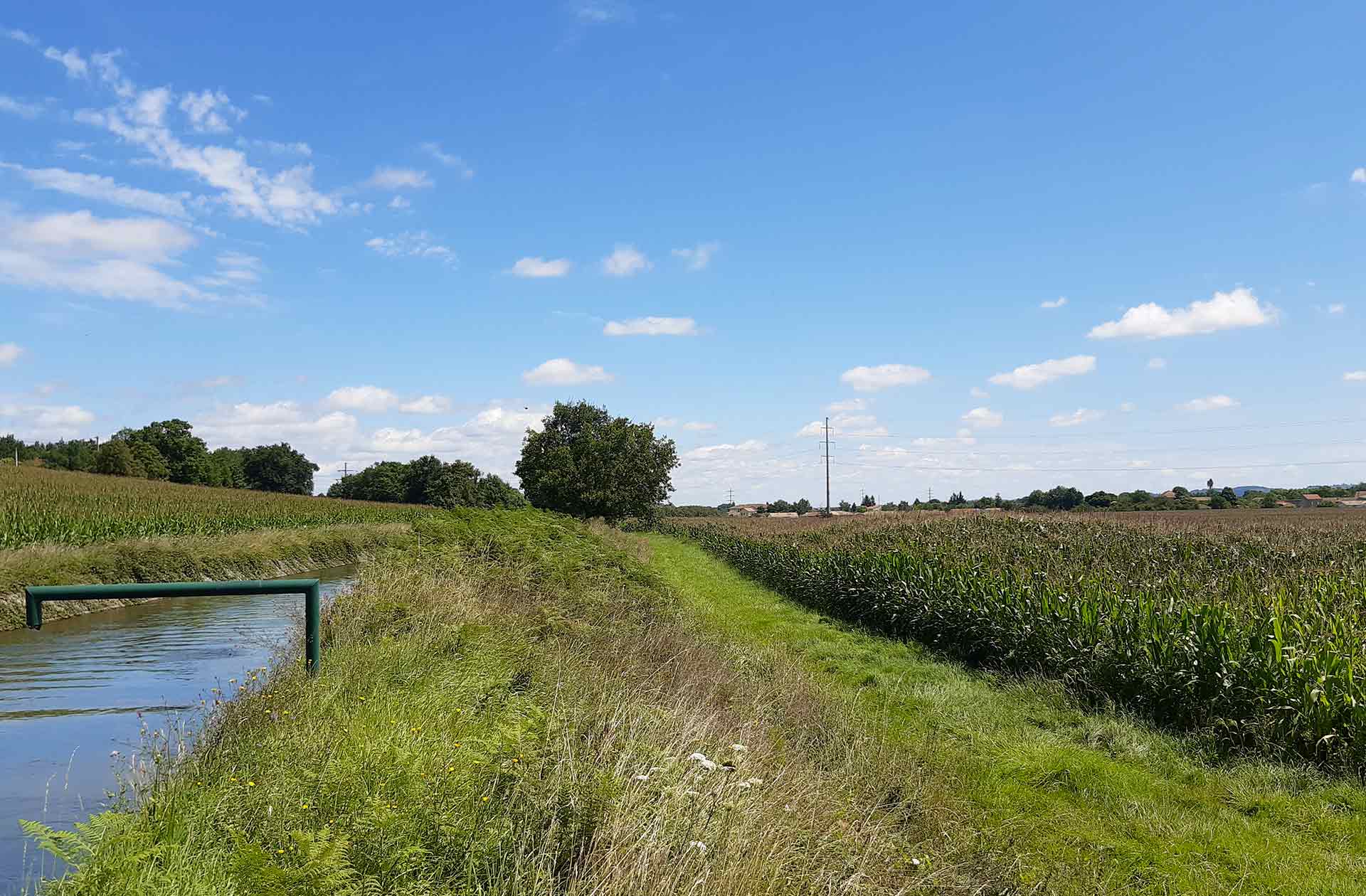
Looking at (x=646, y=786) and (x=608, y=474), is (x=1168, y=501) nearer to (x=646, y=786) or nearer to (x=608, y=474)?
(x=608, y=474)

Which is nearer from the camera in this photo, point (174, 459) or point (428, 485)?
point (174, 459)

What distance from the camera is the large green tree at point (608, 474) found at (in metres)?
52.8

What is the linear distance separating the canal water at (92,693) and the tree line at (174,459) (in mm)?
67298

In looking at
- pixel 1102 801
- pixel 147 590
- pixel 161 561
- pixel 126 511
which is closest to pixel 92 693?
pixel 147 590

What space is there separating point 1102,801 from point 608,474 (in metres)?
46.4

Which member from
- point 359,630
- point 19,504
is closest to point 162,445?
point 19,504

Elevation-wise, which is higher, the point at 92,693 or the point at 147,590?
the point at 147,590

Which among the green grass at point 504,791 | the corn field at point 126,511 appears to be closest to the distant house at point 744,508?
the corn field at point 126,511

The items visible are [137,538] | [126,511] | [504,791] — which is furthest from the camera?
[126,511]

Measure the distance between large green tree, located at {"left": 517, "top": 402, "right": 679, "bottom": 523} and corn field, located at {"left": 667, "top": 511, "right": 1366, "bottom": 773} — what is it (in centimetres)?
2945

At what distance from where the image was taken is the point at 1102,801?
292 inches

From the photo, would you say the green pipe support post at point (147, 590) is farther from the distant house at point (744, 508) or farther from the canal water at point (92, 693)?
the distant house at point (744, 508)

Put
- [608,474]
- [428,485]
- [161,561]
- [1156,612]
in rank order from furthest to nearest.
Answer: [428,485], [608,474], [161,561], [1156,612]

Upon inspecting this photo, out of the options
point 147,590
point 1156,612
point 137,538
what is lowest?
point 1156,612
